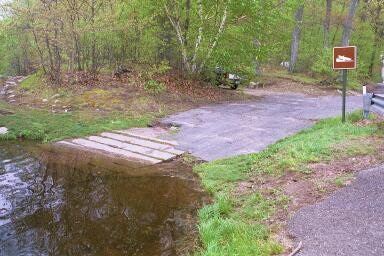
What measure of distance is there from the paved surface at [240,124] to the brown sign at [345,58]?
81.8 inches

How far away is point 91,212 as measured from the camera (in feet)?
18.3

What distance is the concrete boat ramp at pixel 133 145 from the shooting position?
27.2 ft

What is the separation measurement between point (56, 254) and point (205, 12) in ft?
40.2

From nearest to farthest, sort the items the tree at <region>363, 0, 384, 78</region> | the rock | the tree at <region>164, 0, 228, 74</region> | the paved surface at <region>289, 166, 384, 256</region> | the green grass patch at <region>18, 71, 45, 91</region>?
the paved surface at <region>289, 166, 384, 256</region>
the rock
the tree at <region>164, 0, 228, 74</region>
the green grass patch at <region>18, 71, 45, 91</region>
the tree at <region>363, 0, 384, 78</region>

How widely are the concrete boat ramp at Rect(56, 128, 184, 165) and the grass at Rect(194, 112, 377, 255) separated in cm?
117

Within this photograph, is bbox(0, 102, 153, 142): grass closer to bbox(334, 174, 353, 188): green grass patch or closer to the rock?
the rock

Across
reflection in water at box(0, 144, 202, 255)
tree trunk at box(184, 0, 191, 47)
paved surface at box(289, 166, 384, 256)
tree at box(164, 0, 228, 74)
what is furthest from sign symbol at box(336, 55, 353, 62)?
tree trunk at box(184, 0, 191, 47)

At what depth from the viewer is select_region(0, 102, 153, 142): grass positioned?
32.8ft

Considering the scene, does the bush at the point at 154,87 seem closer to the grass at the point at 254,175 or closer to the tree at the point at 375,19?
the grass at the point at 254,175

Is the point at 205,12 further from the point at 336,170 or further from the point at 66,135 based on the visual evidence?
the point at 336,170

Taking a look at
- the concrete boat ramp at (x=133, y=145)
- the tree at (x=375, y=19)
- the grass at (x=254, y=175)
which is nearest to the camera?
the grass at (x=254, y=175)

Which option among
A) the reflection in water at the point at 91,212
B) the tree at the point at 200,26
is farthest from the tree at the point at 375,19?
the reflection in water at the point at 91,212

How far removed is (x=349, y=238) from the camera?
402 centimetres

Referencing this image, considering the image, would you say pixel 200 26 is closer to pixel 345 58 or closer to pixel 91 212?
pixel 345 58
